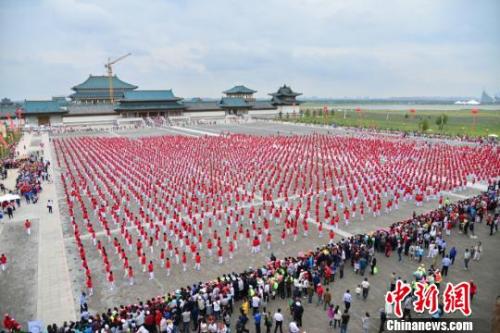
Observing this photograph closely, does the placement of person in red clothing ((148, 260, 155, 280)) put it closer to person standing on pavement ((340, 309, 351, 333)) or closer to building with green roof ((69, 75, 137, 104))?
person standing on pavement ((340, 309, 351, 333))

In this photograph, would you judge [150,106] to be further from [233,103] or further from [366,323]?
[366,323]

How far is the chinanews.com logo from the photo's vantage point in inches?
384

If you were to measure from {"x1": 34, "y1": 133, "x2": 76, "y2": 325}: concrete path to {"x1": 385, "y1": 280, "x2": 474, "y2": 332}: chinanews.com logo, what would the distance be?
9.71m

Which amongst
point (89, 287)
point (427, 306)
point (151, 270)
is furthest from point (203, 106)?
point (427, 306)

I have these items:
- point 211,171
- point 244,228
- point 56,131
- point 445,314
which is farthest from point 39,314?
point 56,131

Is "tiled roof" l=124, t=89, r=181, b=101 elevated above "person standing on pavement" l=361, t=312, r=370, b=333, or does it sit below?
above

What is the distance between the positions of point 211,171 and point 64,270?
17.3 meters

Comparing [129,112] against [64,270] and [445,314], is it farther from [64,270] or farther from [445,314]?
[445,314]

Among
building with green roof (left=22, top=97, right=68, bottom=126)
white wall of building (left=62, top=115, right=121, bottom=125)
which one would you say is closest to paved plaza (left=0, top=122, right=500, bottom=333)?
building with green roof (left=22, top=97, right=68, bottom=126)

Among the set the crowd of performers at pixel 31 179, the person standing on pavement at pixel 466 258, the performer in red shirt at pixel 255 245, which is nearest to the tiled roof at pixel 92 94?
the crowd of performers at pixel 31 179

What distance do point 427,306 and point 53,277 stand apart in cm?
1299

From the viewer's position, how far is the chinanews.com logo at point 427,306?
9750mm

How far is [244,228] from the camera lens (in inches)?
725

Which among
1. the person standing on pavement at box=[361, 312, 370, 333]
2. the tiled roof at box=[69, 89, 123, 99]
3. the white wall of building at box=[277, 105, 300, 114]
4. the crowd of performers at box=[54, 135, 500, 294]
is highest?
the tiled roof at box=[69, 89, 123, 99]
